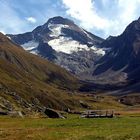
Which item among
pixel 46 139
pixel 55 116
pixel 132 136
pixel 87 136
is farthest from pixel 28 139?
pixel 55 116

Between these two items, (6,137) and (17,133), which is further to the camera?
(17,133)

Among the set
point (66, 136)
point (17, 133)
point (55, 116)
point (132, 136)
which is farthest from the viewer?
point (55, 116)

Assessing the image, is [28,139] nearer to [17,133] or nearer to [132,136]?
[17,133]

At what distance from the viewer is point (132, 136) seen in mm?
42094

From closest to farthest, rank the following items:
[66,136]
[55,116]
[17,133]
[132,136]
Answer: [132,136] < [66,136] < [17,133] < [55,116]

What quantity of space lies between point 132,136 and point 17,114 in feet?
205

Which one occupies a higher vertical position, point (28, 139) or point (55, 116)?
point (55, 116)

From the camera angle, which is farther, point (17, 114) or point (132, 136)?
point (17, 114)

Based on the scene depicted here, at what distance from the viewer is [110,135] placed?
4412 cm

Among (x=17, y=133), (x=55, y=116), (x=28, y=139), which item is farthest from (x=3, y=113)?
(x=28, y=139)

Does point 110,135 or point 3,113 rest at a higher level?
point 3,113

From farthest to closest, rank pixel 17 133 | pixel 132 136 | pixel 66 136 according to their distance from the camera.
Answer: pixel 17 133 < pixel 66 136 < pixel 132 136

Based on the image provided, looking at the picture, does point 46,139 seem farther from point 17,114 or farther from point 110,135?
point 17,114

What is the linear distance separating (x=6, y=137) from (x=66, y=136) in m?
6.38
